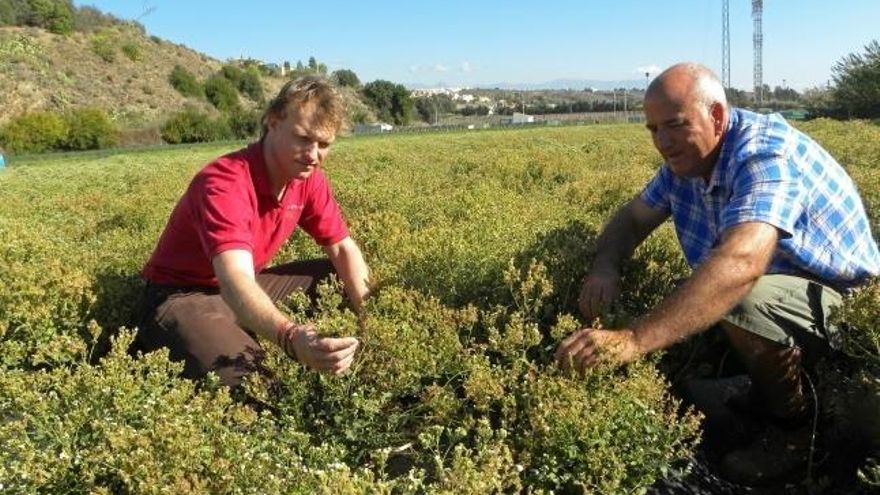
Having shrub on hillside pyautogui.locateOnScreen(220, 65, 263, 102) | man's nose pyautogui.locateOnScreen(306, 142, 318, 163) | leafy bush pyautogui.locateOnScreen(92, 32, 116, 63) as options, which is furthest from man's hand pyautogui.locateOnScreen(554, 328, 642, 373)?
shrub on hillside pyautogui.locateOnScreen(220, 65, 263, 102)

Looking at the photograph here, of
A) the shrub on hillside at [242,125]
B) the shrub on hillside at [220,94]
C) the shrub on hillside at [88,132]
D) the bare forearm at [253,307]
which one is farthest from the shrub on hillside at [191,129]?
the bare forearm at [253,307]

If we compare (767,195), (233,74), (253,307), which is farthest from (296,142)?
(233,74)

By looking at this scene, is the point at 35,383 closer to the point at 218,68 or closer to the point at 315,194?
the point at 315,194

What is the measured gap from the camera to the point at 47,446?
255 centimetres

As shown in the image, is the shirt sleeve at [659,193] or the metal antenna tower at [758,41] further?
the metal antenna tower at [758,41]

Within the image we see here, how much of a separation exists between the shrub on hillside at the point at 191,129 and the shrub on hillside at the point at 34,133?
961 cm

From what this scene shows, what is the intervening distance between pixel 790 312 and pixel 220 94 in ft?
293

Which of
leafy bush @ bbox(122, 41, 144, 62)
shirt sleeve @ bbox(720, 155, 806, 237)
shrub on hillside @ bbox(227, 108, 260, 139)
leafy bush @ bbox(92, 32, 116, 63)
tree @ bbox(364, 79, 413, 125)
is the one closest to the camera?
shirt sleeve @ bbox(720, 155, 806, 237)

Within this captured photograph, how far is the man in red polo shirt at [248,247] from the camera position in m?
3.20

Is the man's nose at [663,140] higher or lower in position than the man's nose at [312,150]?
lower

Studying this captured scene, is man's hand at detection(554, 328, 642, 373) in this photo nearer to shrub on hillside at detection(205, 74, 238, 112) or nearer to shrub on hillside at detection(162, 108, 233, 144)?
shrub on hillside at detection(162, 108, 233, 144)

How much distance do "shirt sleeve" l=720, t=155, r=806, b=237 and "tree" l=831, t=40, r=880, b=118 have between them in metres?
55.6

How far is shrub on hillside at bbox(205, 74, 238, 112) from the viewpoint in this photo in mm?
86750

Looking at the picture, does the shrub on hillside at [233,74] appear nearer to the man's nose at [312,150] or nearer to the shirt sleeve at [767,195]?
the man's nose at [312,150]
